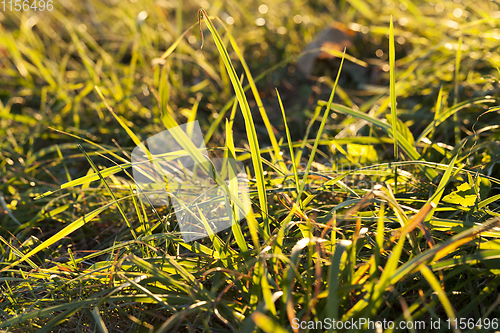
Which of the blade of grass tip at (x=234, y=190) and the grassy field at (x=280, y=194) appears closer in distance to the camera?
the grassy field at (x=280, y=194)

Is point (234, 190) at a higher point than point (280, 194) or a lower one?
higher

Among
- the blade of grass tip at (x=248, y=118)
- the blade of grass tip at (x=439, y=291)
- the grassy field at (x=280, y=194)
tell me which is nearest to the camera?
the blade of grass tip at (x=439, y=291)

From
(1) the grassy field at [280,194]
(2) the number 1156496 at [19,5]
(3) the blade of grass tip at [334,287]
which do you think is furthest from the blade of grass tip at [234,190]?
(2) the number 1156496 at [19,5]

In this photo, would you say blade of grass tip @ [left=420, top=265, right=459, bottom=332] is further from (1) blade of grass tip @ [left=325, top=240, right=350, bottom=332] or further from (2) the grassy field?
(1) blade of grass tip @ [left=325, top=240, right=350, bottom=332]

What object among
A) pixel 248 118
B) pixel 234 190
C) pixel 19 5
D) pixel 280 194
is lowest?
pixel 280 194

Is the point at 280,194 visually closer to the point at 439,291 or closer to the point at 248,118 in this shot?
the point at 248,118

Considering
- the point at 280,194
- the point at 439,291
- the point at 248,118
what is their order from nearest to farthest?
the point at 439,291, the point at 248,118, the point at 280,194

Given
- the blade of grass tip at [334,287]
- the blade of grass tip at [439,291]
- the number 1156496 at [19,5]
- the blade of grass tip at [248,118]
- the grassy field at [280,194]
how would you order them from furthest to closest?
1. the number 1156496 at [19,5]
2. the blade of grass tip at [248,118]
3. the grassy field at [280,194]
4. the blade of grass tip at [334,287]
5. the blade of grass tip at [439,291]

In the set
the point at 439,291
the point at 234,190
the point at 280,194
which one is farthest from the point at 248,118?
the point at 439,291

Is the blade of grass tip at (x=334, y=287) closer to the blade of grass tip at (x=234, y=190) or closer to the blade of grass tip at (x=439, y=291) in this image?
the blade of grass tip at (x=439, y=291)
